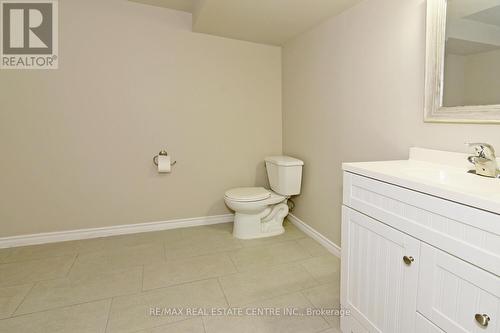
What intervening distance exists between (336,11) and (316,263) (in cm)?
190

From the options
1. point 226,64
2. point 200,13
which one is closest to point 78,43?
point 200,13

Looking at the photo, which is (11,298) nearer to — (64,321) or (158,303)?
(64,321)

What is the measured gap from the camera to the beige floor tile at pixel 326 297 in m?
1.62

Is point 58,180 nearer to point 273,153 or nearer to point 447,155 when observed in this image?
point 273,153

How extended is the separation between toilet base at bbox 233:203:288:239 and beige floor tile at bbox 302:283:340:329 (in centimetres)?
91

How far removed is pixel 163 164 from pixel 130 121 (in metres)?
0.50

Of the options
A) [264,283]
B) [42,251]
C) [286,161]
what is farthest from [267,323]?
[42,251]

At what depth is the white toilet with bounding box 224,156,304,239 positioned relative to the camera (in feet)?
8.57

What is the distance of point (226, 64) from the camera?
116 inches

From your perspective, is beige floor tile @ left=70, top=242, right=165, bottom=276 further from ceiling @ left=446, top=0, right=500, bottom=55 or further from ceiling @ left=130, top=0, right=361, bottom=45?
ceiling @ left=446, top=0, right=500, bottom=55

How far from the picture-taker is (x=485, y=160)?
120 cm

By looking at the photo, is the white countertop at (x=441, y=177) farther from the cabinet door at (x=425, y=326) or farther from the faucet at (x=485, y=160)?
the cabinet door at (x=425, y=326)
